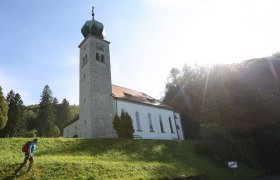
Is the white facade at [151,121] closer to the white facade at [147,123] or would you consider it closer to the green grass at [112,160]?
the white facade at [147,123]

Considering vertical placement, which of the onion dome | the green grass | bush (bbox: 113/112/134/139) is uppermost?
the onion dome

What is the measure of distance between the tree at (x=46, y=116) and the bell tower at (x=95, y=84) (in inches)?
1586

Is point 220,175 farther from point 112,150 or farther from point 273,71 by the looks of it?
point 273,71

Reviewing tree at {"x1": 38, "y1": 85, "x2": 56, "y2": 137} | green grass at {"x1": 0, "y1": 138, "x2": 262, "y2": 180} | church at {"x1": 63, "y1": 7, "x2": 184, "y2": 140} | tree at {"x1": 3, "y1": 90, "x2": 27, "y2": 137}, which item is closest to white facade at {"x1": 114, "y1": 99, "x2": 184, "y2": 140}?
church at {"x1": 63, "y1": 7, "x2": 184, "y2": 140}

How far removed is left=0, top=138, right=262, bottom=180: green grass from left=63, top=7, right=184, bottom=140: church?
7352mm

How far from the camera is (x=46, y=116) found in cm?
7512

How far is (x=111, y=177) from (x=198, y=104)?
3206 centimetres

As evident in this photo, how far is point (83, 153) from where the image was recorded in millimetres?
19203

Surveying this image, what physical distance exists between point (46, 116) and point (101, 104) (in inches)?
1941

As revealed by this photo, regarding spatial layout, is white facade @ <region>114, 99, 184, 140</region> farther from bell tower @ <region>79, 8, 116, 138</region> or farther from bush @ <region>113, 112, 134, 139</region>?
bush @ <region>113, 112, 134, 139</region>

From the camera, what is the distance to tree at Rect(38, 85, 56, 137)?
71.2m

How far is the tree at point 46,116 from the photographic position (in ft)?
234

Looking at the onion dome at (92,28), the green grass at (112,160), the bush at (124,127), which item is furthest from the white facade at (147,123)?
the onion dome at (92,28)

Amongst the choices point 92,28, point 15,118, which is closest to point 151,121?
point 92,28
